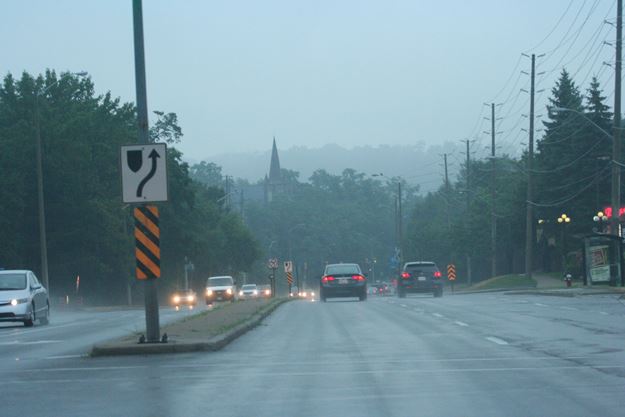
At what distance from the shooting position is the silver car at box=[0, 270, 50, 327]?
29.4 m

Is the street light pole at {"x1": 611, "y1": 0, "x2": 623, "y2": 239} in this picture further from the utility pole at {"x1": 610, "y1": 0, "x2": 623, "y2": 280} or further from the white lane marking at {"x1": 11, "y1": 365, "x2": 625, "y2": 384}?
the white lane marking at {"x1": 11, "y1": 365, "x2": 625, "y2": 384}

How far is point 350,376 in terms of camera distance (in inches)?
531

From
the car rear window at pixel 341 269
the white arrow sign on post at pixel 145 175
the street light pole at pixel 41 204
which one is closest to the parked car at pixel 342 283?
the car rear window at pixel 341 269

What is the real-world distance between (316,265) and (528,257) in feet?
305

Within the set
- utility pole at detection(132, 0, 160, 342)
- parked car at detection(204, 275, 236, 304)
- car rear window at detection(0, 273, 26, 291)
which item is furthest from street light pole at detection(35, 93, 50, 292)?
utility pole at detection(132, 0, 160, 342)

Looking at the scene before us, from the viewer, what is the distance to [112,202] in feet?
242

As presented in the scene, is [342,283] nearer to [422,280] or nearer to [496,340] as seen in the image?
[422,280]

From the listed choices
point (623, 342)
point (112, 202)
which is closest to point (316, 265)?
point (112, 202)

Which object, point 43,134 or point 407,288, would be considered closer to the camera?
point 407,288

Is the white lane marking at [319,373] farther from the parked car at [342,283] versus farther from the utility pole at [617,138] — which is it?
the utility pole at [617,138]

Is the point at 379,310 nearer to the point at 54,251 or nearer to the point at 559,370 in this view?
the point at 559,370

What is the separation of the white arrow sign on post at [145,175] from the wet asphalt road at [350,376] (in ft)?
8.51

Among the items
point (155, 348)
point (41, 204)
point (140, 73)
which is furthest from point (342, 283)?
point (155, 348)

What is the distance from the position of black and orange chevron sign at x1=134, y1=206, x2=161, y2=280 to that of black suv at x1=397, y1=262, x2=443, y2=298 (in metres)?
37.2
